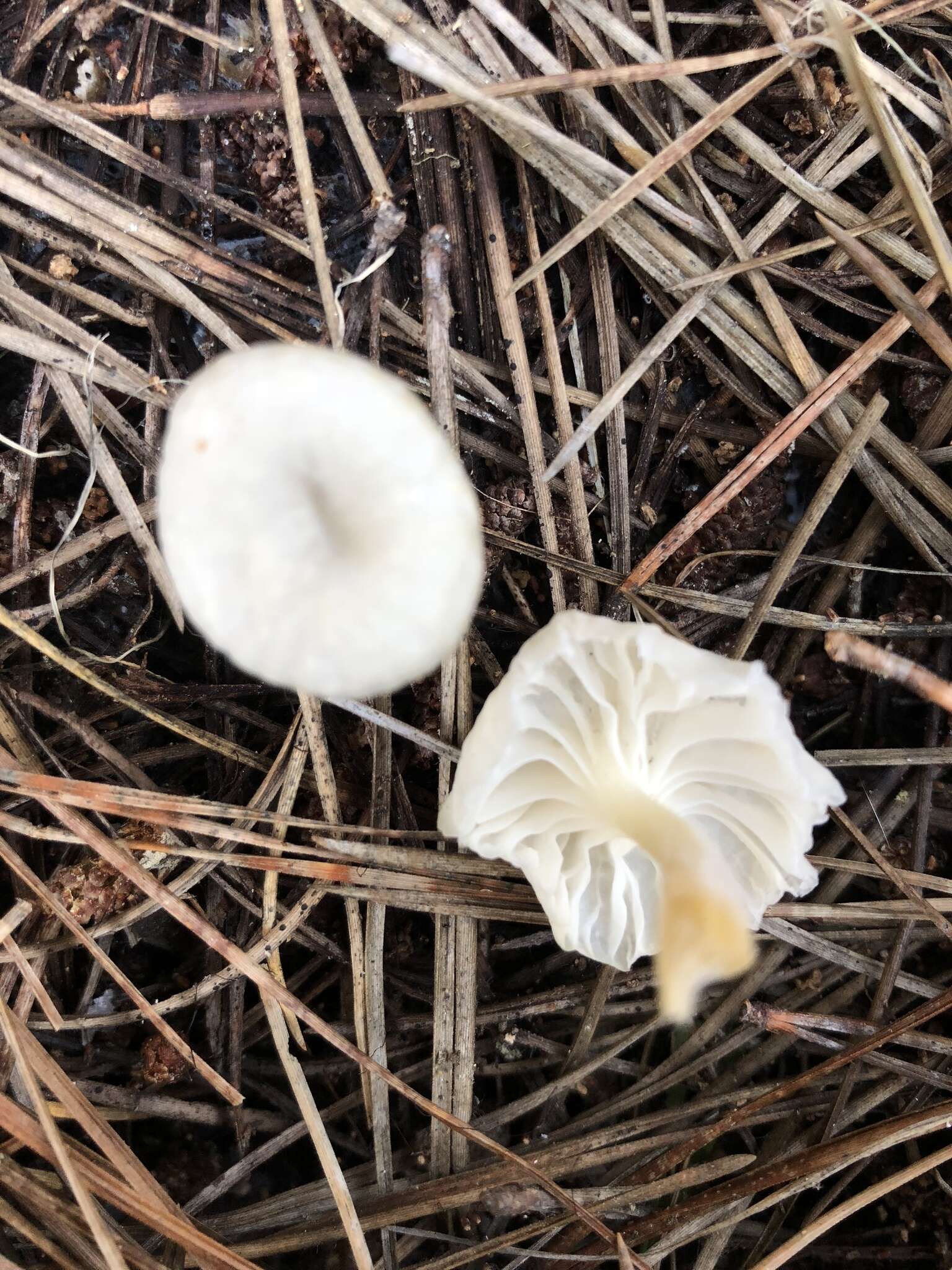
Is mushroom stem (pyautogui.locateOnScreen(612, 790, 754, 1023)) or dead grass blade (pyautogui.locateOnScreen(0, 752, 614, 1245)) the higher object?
mushroom stem (pyautogui.locateOnScreen(612, 790, 754, 1023))

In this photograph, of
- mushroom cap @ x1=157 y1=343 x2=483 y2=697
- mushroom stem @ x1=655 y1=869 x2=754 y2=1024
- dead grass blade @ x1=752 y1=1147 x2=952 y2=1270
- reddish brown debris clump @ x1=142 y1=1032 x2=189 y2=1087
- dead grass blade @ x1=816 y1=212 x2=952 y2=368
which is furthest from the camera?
reddish brown debris clump @ x1=142 y1=1032 x2=189 y2=1087

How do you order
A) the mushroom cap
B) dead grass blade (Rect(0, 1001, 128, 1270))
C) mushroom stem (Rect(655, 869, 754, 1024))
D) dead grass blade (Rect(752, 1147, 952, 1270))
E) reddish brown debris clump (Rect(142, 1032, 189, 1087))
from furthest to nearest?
reddish brown debris clump (Rect(142, 1032, 189, 1087)) < dead grass blade (Rect(752, 1147, 952, 1270)) < dead grass blade (Rect(0, 1001, 128, 1270)) < mushroom stem (Rect(655, 869, 754, 1024)) < the mushroom cap

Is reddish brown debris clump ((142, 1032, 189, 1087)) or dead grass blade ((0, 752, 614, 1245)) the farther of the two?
reddish brown debris clump ((142, 1032, 189, 1087))

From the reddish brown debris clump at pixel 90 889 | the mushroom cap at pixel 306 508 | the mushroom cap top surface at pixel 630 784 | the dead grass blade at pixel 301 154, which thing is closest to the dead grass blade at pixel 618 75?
→ the dead grass blade at pixel 301 154

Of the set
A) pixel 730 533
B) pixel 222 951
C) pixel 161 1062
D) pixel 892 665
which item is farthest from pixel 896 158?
pixel 161 1062

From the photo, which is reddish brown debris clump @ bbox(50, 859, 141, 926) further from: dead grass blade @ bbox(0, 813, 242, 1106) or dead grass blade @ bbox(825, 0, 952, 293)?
dead grass blade @ bbox(825, 0, 952, 293)

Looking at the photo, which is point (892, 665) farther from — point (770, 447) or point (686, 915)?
point (770, 447)

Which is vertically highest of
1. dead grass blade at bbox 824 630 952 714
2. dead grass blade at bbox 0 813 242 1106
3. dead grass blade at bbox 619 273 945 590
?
dead grass blade at bbox 619 273 945 590

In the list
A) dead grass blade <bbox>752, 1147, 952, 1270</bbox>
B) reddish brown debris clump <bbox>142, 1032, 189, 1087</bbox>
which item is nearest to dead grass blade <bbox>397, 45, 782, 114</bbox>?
reddish brown debris clump <bbox>142, 1032, 189, 1087</bbox>
